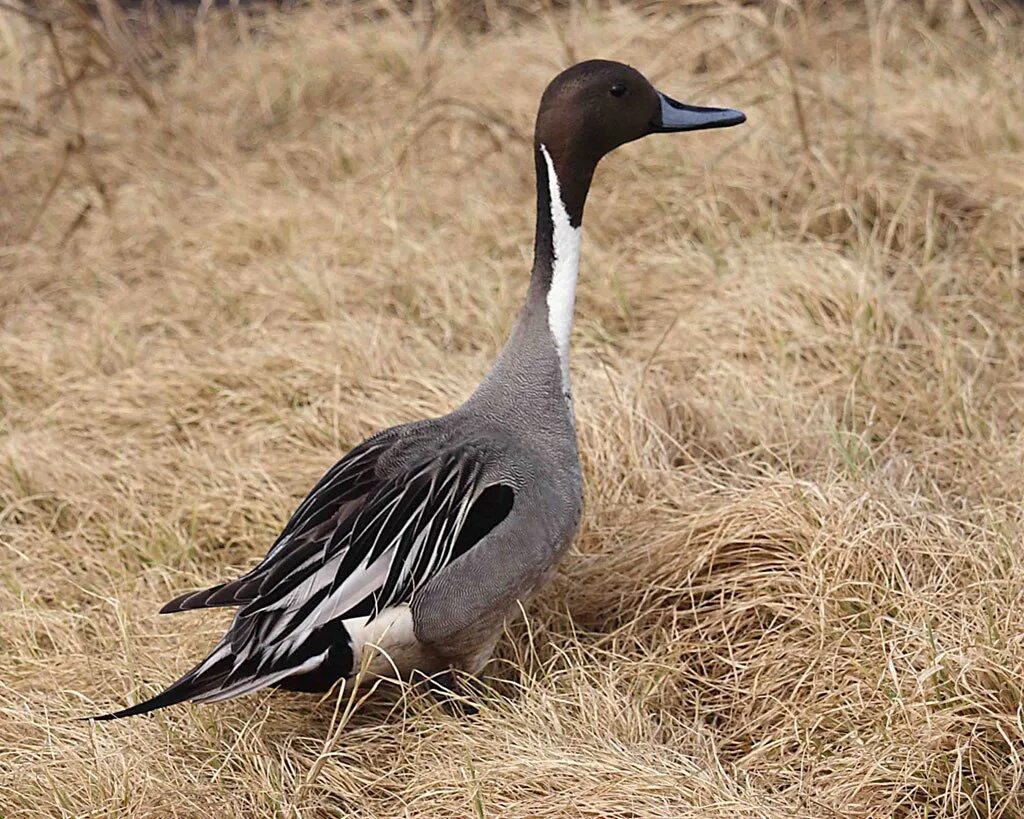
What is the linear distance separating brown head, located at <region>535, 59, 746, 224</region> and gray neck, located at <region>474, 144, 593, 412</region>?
2 cm

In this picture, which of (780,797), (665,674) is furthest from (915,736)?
(665,674)

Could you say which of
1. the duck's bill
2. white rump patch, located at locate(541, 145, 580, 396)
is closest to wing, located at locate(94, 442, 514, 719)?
white rump patch, located at locate(541, 145, 580, 396)

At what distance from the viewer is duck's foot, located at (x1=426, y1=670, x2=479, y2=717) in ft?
8.29

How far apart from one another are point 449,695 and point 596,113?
1.07m

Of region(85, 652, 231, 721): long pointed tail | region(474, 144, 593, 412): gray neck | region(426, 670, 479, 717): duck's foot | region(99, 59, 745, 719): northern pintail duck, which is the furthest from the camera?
region(474, 144, 593, 412): gray neck

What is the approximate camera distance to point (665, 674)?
103 inches

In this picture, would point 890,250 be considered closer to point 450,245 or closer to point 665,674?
point 450,245

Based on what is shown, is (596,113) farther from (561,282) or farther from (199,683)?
(199,683)

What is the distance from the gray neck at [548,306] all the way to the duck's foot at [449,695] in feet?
1.71

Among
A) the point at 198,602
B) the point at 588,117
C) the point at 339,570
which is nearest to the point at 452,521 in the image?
the point at 339,570

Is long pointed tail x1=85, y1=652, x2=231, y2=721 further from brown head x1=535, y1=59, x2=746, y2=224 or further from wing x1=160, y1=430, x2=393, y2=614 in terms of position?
brown head x1=535, y1=59, x2=746, y2=224

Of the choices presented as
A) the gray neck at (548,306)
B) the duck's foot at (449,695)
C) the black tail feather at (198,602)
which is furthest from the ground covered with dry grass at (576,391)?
the gray neck at (548,306)

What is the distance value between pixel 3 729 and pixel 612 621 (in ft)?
3.60

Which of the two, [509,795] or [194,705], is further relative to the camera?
[194,705]
